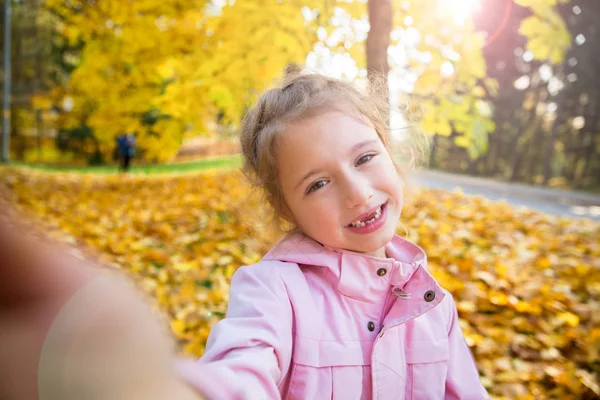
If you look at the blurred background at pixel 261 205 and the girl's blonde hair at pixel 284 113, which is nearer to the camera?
the girl's blonde hair at pixel 284 113

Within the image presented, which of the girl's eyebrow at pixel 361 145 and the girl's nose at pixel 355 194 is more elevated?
the girl's eyebrow at pixel 361 145

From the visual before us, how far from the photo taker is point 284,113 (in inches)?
53.2

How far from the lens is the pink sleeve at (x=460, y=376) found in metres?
1.36

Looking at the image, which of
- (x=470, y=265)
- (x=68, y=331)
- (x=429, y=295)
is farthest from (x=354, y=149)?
(x=470, y=265)

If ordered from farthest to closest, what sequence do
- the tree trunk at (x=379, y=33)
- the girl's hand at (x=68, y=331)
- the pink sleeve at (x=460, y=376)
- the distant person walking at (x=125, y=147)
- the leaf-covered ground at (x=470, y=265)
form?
the distant person walking at (x=125, y=147), the tree trunk at (x=379, y=33), the leaf-covered ground at (x=470, y=265), the pink sleeve at (x=460, y=376), the girl's hand at (x=68, y=331)

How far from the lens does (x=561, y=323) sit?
117 inches

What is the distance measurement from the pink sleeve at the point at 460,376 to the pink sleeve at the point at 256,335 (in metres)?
0.52

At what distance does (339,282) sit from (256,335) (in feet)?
1.01

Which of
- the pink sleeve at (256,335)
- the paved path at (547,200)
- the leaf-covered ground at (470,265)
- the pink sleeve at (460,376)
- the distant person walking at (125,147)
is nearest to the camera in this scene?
the pink sleeve at (256,335)

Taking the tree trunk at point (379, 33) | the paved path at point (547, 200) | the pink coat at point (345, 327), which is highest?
the tree trunk at point (379, 33)

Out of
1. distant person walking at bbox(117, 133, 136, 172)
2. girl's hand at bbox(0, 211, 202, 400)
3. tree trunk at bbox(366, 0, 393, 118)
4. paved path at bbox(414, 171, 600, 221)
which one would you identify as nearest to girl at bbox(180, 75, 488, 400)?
girl's hand at bbox(0, 211, 202, 400)

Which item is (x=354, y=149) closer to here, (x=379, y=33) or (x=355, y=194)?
(x=355, y=194)

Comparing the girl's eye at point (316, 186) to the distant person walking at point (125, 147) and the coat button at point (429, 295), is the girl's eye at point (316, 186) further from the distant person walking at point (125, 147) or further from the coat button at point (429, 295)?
the distant person walking at point (125, 147)

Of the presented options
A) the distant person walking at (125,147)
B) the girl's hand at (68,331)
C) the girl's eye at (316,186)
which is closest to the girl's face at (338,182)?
the girl's eye at (316,186)
